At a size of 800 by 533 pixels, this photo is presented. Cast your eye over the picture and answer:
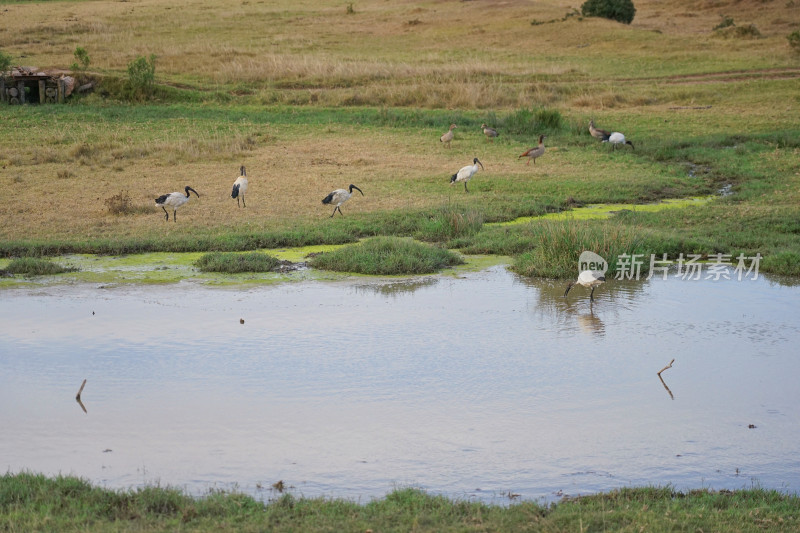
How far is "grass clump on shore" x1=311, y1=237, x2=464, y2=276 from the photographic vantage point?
11.2m

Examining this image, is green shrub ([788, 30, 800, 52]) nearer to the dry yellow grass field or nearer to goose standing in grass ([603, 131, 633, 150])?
the dry yellow grass field

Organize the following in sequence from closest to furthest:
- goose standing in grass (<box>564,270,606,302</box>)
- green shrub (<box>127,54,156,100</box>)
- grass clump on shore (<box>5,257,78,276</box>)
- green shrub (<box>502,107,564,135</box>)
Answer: goose standing in grass (<box>564,270,606,302</box>) → grass clump on shore (<box>5,257,78,276</box>) → green shrub (<box>502,107,564,135</box>) → green shrub (<box>127,54,156,100</box>)

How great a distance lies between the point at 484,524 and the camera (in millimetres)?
4844

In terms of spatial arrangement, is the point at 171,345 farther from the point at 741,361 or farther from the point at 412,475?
the point at 741,361

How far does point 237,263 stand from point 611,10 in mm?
40621

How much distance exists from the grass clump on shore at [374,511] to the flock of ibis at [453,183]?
462 centimetres

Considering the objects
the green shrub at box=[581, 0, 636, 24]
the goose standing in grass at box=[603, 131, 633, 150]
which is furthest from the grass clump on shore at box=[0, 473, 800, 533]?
the green shrub at box=[581, 0, 636, 24]

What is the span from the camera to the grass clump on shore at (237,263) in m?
11.2

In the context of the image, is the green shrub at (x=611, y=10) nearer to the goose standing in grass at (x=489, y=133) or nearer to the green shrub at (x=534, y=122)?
the green shrub at (x=534, y=122)

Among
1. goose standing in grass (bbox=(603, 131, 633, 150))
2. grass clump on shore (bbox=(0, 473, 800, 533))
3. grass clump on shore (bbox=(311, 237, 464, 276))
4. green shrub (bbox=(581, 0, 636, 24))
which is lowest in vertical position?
grass clump on shore (bbox=(311, 237, 464, 276))

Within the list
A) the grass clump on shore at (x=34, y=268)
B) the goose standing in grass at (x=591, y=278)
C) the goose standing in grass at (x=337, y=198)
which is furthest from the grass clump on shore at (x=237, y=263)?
the goose standing in grass at (x=591, y=278)

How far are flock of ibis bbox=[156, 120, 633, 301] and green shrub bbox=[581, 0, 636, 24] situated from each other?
28.1 metres

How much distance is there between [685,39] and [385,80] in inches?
629

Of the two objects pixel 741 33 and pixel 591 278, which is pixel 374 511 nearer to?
pixel 591 278
